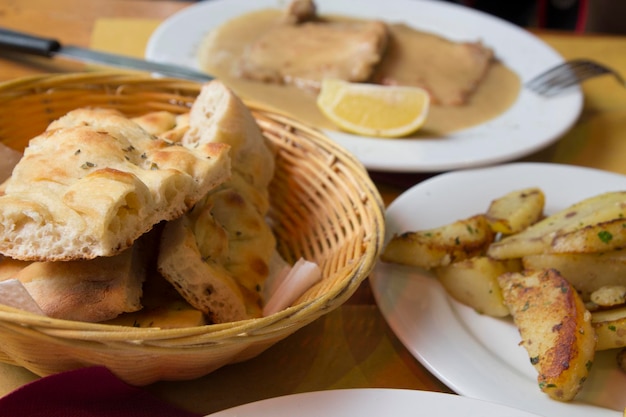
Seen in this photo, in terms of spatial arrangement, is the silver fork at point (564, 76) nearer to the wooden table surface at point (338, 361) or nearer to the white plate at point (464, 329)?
the wooden table surface at point (338, 361)

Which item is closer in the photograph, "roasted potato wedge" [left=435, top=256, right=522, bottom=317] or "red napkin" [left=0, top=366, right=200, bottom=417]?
"red napkin" [left=0, top=366, right=200, bottom=417]

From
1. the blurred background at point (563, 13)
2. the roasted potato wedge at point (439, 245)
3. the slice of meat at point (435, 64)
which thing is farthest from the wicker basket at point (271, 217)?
the blurred background at point (563, 13)

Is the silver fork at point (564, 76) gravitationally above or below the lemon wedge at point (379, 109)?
below

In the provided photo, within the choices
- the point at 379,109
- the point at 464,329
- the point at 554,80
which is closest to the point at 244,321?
the point at 464,329

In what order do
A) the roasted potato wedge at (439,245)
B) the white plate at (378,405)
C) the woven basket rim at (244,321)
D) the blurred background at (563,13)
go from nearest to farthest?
the woven basket rim at (244,321)
the white plate at (378,405)
the roasted potato wedge at (439,245)
the blurred background at (563,13)

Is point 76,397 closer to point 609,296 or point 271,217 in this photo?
point 271,217

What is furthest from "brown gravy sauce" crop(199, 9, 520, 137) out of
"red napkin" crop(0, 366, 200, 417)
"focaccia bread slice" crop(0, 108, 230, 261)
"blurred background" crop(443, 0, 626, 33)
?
"blurred background" crop(443, 0, 626, 33)

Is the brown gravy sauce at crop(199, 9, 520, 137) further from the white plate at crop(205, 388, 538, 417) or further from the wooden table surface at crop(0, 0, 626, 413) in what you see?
the white plate at crop(205, 388, 538, 417)
